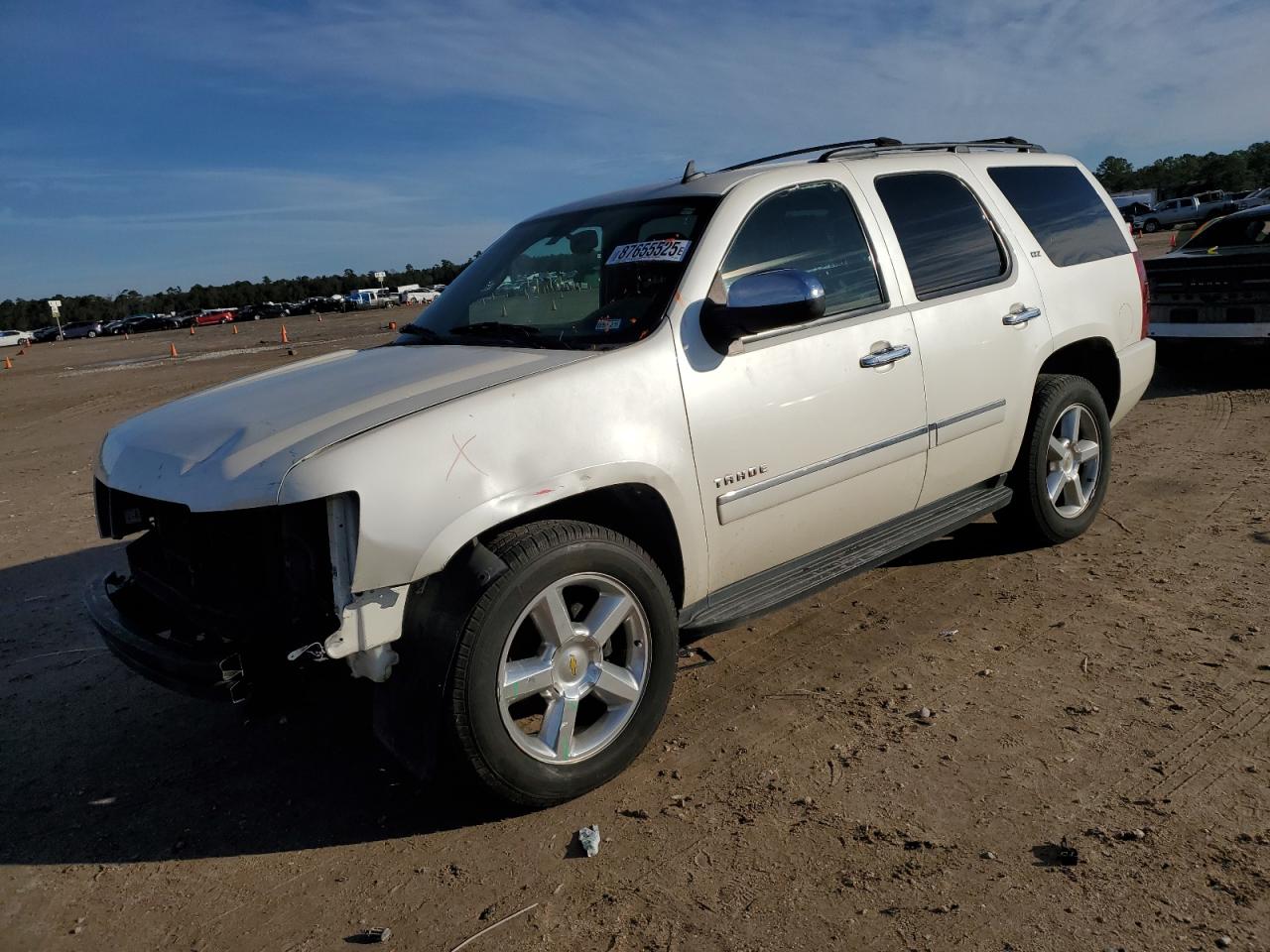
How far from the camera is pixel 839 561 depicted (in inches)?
151

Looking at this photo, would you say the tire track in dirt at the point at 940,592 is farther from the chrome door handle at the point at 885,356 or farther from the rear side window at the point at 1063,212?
the rear side window at the point at 1063,212

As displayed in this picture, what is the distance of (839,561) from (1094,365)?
7.95 ft

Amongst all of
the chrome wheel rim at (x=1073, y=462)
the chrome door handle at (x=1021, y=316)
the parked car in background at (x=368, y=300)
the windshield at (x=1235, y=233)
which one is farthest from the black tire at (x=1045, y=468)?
the parked car in background at (x=368, y=300)

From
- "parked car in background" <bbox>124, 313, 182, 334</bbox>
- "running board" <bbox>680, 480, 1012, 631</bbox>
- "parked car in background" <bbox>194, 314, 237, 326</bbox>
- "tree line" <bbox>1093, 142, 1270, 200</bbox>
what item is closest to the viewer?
"running board" <bbox>680, 480, 1012, 631</bbox>

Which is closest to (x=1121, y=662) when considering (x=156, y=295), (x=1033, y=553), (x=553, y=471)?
(x=1033, y=553)

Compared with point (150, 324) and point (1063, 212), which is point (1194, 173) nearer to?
point (150, 324)

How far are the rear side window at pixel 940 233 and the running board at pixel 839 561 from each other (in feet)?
3.16

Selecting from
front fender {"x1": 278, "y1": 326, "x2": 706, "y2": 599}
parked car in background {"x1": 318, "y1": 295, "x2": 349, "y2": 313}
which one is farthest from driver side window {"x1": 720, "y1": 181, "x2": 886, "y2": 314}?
parked car in background {"x1": 318, "y1": 295, "x2": 349, "y2": 313}

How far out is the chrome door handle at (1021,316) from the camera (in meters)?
4.42

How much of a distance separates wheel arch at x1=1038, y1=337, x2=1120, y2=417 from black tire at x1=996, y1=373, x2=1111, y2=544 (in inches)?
7.5

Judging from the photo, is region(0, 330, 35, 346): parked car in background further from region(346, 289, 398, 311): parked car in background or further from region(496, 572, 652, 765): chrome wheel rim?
region(496, 572, 652, 765): chrome wheel rim

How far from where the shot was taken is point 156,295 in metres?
111

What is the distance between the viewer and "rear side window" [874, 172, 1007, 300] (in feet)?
13.6

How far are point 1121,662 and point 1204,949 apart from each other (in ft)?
5.36
